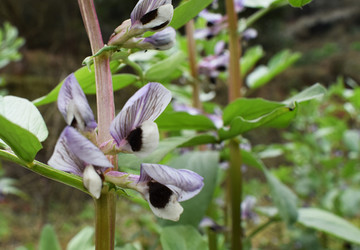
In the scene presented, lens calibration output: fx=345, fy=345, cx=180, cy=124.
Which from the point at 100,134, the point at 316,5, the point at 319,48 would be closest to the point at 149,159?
the point at 100,134

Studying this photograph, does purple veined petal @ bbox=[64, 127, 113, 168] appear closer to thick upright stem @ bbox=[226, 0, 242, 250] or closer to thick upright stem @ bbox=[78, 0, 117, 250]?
thick upright stem @ bbox=[78, 0, 117, 250]

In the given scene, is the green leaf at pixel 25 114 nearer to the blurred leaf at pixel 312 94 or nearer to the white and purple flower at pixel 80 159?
the white and purple flower at pixel 80 159

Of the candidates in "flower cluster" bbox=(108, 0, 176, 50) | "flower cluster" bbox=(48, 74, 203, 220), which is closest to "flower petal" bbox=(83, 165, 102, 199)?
"flower cluster" bbox=(48, 74, 203, 220)

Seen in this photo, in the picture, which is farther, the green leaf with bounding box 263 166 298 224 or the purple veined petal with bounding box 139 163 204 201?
the green leaf with bounding box 263 166 298 224

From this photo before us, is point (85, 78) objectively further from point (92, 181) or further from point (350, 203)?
point (350, 203)

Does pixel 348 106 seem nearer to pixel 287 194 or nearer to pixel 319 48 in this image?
pixel 287 194

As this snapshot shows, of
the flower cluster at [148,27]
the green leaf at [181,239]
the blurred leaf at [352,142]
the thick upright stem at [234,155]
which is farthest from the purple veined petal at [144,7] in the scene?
the blurred leaf at [352,142]
